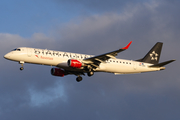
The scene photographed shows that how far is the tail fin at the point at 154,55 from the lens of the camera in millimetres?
65188

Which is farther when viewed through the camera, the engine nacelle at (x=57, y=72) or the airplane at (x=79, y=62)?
the engine nacelle at (x=57, y=72)

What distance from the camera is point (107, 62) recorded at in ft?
193

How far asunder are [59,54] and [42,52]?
117 inches

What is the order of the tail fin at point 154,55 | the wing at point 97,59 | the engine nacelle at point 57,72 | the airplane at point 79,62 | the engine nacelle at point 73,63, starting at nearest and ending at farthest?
the engine nacelle at point 73,63 < the airplane at point 79,62 < the wing at point 97,59 < the engine nacelle at point 57,72 < the tail fin at point 154,55

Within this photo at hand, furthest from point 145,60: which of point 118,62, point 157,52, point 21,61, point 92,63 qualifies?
point 21,61

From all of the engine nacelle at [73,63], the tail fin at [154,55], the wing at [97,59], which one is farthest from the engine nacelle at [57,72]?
the tail fin at [154,55]

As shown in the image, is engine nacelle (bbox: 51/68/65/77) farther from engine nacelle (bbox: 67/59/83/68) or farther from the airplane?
engine nacelle (bbox: 67/59/83/68)

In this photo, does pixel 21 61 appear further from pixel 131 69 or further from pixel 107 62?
pixel 131 69

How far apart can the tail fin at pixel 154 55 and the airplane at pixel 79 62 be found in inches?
30.8

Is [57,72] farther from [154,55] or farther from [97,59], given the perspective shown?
[154,55]

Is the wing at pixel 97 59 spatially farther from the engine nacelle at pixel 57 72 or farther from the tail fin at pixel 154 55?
the tail fin at pixel 154 55

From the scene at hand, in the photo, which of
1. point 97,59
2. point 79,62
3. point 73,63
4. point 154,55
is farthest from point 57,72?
point 154,55

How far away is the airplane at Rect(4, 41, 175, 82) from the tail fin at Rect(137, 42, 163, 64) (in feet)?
2.57

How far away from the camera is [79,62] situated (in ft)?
181
